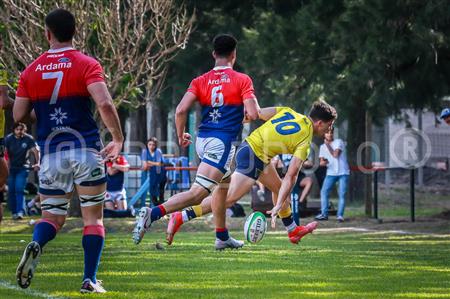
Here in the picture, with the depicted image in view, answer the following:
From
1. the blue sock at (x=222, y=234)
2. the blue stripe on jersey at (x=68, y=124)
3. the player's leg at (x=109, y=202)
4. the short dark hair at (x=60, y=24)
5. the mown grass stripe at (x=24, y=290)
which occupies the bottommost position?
the mown grass stripe at (x=24, y=290)

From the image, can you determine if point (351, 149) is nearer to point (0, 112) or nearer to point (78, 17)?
point (78, 17)

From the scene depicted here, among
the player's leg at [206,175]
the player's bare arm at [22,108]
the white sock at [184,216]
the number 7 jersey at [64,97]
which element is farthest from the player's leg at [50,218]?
the white sock at [184,216]

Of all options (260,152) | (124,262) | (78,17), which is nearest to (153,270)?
(124,262)

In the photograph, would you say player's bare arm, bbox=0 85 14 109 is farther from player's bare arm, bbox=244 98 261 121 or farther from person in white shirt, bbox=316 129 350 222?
person in white shirt, bbox=316 129 350 222

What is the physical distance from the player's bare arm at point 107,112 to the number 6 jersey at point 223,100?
3.89m

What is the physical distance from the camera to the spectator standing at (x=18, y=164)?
25766 millimetres

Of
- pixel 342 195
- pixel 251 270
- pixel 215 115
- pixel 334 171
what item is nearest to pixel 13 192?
pixel 334 171

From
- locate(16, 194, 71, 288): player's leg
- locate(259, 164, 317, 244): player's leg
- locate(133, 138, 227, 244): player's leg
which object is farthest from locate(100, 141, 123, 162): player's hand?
locate(259, 164, 317, 244): player's leg

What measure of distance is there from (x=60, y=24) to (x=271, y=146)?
186 inches

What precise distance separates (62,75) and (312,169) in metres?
20.0

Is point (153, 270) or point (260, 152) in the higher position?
point (260, 152)

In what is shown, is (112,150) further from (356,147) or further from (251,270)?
(356,147)

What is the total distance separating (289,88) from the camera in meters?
34.0

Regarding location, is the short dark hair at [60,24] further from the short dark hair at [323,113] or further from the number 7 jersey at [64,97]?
the short dark hair at [323,113]
